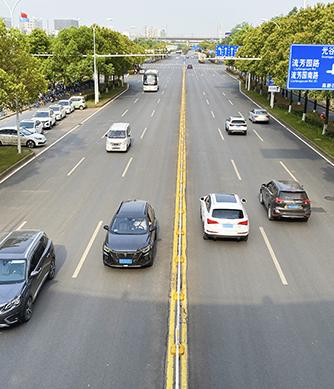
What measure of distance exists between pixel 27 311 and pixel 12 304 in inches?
25.8

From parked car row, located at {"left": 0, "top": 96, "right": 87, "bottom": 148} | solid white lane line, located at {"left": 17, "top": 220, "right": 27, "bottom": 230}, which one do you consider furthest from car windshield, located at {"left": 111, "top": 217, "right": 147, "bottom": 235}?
parked car row, located at {"left": 0, "top": 96, "right": 87, "bottom": 148}

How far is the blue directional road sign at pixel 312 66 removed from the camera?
28359 millimetres

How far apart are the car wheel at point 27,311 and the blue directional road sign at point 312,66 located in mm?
22258

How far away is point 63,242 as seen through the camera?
17.7m

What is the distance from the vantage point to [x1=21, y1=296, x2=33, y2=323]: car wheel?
39.5ft

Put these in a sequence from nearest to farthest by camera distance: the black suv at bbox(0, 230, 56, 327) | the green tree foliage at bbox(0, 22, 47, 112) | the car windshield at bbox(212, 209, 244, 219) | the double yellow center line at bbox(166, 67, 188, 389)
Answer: the double yellow center line at bbox(166, 67, 188, 389)
the black suv at bbox(0, 230, 56, 327)
the car windshield at bbox(212, 209, 244, 219)
the green tree foliage at bbox(0, 22, 47, 112)

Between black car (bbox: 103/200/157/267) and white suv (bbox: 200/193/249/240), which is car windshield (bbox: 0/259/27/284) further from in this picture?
white suv (bbox: 200/193/249/240)

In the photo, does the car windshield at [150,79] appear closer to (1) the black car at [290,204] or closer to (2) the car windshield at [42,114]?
(2) the car windshield at [42,114]

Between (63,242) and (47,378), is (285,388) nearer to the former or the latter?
(47,378)

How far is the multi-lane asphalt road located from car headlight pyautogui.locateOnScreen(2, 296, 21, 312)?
0.69 metres

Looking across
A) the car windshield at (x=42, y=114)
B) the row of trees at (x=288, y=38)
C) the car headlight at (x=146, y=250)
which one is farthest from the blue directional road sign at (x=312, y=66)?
the car windshield at (x=42, y=114)

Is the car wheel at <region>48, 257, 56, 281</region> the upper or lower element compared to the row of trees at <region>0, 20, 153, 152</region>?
lower

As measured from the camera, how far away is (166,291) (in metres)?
14.0

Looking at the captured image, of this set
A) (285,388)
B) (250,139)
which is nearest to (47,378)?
(285,388)
